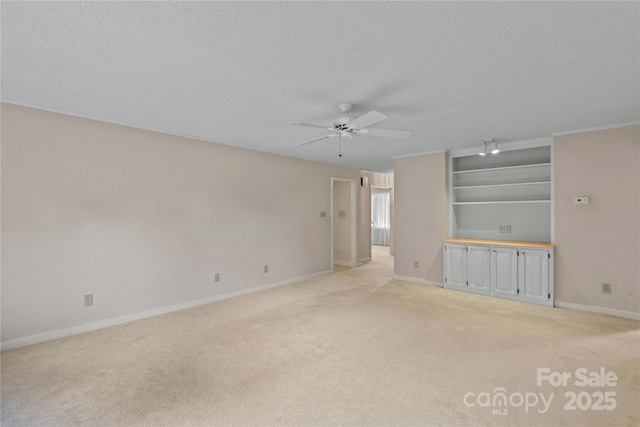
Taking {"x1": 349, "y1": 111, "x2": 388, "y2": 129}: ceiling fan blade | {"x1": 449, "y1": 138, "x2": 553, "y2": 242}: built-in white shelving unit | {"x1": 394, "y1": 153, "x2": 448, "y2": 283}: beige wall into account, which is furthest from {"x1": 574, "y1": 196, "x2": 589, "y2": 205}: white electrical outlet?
{"x1": 349, "y1": 111, "x2": 388, "y2": 129}: ceiling fan blade

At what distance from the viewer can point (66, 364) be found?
2.49 meters

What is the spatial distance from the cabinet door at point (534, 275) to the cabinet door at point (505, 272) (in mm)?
80

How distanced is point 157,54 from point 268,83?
799mm

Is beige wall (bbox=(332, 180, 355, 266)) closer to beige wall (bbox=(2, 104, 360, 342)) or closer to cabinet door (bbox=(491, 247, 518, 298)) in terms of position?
beige wall (bbox=(2, 104, 360, 342))

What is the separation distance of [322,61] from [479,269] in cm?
404

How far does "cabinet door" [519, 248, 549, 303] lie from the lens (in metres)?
3.98

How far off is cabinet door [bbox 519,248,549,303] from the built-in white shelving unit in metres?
0.52

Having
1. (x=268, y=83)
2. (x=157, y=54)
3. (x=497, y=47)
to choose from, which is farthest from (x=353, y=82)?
(x=157, y=54)

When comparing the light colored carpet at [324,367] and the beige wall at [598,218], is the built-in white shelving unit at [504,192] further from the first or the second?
the light colored carpet at [324,367]

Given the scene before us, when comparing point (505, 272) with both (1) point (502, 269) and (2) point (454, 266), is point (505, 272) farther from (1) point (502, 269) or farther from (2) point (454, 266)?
(2) point (454, 266)

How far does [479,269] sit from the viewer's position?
14.8 feet

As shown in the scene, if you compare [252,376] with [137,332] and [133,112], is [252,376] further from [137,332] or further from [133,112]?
[133,112]

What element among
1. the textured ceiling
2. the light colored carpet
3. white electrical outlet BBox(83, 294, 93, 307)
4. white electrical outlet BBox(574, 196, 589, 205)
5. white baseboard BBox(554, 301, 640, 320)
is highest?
the textured ceiling

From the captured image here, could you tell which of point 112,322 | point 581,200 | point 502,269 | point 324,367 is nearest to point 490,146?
point 581,200
